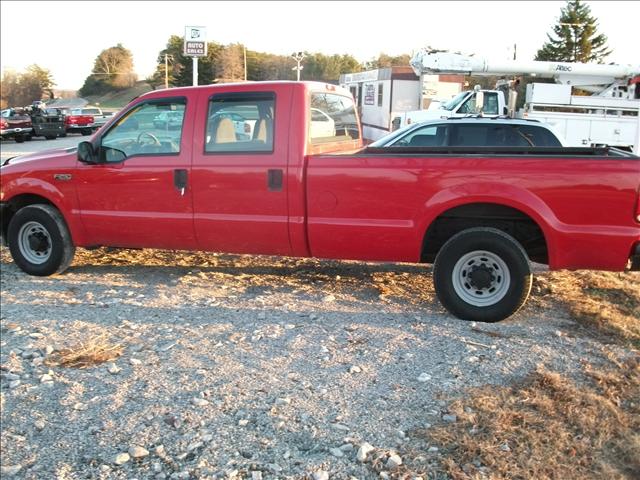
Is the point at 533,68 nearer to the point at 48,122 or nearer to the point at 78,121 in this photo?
the point at 48,122

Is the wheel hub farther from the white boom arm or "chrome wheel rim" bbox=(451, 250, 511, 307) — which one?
the white boom arm

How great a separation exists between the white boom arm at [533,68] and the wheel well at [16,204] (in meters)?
13.1

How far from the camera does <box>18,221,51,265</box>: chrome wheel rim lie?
629 cm

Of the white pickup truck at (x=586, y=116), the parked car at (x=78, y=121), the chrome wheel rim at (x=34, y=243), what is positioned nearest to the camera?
Result: the chrome wheel rim at (x=34, y=243)

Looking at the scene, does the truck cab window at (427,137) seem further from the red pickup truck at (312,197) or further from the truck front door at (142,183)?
the truck front door at (142,183)

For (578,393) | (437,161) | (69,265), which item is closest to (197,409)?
(578,393)

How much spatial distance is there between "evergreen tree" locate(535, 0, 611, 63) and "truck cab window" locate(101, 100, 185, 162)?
5901 centimetres

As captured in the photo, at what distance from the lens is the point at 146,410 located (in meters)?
3.51

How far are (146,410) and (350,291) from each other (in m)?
2.69

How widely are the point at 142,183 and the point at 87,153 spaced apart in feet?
2.12

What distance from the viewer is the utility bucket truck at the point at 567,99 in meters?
15.0

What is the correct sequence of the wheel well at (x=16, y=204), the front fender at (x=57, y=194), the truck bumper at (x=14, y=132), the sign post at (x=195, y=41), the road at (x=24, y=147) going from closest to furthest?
the front fender at (x=57, y=194), the wheel well at (x=16, y=204), the sign post at (x=195, y=41), the road at (x=24, y=147), the truck bumper at (x=14, y=132)

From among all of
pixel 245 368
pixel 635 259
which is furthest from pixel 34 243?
pixel 635 259

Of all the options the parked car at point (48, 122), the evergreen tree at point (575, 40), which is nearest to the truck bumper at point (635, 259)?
the parked car at point (48, 122)
